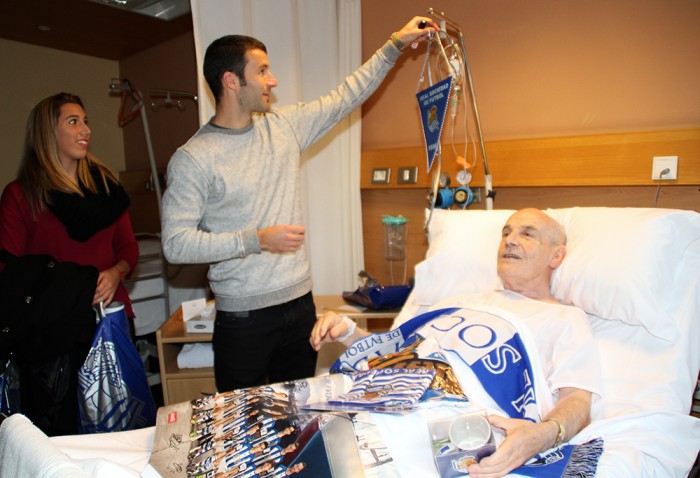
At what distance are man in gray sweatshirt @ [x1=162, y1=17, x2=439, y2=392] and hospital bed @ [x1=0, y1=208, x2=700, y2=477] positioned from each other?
50 cm

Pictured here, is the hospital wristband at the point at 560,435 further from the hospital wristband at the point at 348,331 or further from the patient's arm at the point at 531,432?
the hospital wristband at the point at 348,331

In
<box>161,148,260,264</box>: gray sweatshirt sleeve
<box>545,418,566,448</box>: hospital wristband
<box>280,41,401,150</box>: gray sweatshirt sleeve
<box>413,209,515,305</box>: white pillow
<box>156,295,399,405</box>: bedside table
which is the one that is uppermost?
<box>280,41,401,150</box>: gray sweatshirt sleeve

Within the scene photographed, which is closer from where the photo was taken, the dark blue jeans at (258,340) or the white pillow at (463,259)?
the dark blue jeans at (258,340)

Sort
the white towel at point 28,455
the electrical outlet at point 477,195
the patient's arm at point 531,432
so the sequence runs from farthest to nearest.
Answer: the electrical outlet at point 477,195
the patient's arm at point 531,432
the white towel at point 28,455

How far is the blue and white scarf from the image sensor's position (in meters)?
1.14

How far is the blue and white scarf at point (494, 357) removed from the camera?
1141 millimetres

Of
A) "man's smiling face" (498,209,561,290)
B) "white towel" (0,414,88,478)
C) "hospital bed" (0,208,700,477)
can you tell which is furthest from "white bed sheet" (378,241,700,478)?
"white towel" (0,414,88,478)

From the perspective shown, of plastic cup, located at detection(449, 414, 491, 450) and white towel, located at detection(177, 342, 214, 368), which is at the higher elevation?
plastic cup, located at detection(449, 414, 491, 450)

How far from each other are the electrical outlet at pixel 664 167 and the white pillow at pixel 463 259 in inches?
21.0

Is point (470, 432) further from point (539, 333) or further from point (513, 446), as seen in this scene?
point (539, 333)

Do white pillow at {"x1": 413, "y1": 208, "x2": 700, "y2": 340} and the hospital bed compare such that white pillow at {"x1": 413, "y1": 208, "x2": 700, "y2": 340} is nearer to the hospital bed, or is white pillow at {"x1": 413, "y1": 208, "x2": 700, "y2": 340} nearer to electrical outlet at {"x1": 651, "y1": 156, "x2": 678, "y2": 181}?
the hospital bed

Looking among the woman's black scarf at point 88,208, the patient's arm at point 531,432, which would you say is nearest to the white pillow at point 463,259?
the patient's arm at point 531,432

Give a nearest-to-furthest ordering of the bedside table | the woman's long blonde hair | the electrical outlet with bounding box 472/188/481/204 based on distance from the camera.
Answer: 1. the woman's long blonde hair
2. the bedside table
3. the electrical outlet with bounding box 472/188/481/204

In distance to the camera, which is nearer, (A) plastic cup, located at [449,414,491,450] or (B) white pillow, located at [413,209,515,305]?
(A) plastic cup, located at [449,414,491,450]
